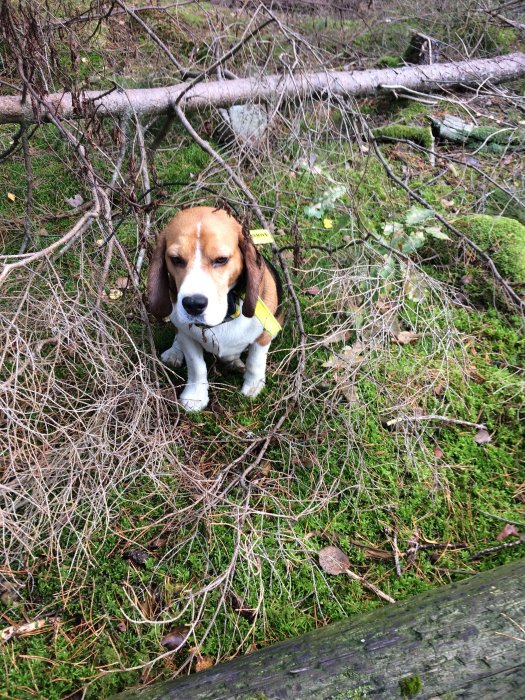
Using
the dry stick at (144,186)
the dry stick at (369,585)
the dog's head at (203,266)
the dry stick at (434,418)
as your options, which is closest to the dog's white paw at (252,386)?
the dog's head at (203,266)

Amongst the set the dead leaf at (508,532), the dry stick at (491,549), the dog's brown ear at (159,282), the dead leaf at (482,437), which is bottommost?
the dead leaf at (508,532)

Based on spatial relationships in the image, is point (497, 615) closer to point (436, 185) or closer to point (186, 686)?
point (186, 686)

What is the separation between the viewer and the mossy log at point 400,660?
183 cm

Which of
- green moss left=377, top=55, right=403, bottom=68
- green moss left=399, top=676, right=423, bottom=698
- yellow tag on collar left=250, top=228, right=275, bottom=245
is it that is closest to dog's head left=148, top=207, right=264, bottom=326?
yellow tag on collar left=250, top=228, right=275, bottom=245

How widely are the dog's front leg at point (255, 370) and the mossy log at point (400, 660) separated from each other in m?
1.58

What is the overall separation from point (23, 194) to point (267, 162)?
2.21 meters

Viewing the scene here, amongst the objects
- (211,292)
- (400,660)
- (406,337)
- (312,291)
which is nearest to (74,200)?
(312,291)

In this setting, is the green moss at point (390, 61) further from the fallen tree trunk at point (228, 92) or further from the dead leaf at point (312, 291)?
the dead leaf at point (312, 291)

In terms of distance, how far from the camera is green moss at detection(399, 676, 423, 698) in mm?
1810

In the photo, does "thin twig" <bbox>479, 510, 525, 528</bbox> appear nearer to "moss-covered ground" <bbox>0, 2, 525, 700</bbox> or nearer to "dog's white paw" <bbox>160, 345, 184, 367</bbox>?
"moss-covered ground" <bbox>0, 2, 525, 700</bbox>

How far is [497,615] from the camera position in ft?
6.75

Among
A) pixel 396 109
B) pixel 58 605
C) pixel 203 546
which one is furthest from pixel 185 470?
pixel 396 109

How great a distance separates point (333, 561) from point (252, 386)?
46.1 inches

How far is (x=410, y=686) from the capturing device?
1.82 meters
